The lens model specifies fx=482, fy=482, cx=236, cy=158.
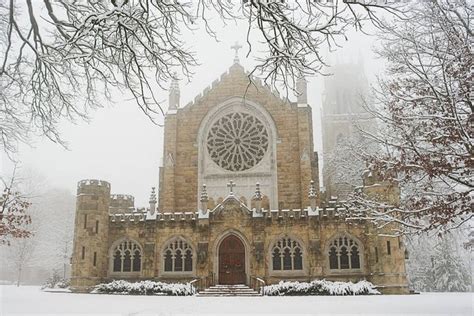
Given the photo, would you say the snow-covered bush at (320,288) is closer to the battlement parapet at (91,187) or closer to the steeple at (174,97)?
the battlement parapet at (91,187)

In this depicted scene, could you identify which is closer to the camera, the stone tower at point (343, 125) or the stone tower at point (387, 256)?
the stone tower at point (387, 256)

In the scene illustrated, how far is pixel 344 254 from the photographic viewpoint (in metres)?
24.8

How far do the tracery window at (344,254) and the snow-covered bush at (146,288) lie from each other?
729 cm

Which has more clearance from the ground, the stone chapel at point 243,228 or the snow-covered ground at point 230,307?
the stone chapel at point 243,228

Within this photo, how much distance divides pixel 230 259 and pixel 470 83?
17.5 metres

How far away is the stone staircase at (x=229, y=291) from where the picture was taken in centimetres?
2266

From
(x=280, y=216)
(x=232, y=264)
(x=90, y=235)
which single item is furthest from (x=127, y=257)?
(x=280, y=216)

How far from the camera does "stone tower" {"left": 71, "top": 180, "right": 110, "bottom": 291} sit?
25.2m

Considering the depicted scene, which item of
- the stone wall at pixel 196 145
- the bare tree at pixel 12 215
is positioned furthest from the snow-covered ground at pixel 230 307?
the stone wall at pixel 196 145

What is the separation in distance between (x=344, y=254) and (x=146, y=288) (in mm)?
10109

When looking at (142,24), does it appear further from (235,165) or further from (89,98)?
(235,165)

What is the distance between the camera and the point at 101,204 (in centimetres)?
2681

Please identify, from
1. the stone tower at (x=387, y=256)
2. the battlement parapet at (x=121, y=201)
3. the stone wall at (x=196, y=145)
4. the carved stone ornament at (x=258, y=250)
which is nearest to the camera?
the stone tower at (x=387, y=256)

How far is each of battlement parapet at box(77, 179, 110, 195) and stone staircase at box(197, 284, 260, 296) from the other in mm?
8465
